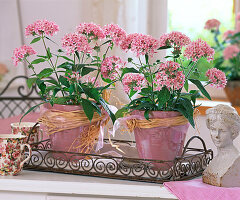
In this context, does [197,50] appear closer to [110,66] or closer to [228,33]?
[110,66]

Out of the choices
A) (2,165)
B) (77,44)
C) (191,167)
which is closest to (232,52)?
(191,167)

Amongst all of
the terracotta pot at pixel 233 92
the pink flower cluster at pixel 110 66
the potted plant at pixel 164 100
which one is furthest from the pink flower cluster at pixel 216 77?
the terracotta pot at pixel 233 92

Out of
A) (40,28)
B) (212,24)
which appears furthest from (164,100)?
(212,24)

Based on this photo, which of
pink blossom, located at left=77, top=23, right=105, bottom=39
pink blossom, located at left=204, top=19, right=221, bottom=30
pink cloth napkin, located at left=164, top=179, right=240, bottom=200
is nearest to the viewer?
pink cloth napkin, located at left=164, top=179, right=240, bottom=200

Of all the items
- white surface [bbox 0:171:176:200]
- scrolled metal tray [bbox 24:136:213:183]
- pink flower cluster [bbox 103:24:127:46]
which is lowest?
white surface [bbox 0:171:176:200]

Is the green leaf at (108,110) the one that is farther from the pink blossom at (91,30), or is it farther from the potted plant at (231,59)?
the potted plant at (231,59)

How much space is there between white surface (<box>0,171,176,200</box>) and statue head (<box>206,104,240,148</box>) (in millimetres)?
173

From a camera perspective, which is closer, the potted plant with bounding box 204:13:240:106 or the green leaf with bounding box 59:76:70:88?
the green leaf with bounding box 59:76:70:88

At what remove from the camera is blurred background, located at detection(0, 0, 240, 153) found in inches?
65.2

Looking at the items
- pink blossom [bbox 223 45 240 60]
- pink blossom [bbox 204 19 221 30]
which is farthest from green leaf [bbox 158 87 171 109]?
pink blossom [bbox 204 19 221 30]

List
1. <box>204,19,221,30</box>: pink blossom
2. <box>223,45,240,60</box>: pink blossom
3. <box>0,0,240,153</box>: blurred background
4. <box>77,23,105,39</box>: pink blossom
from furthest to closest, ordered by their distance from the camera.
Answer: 1. <box>204,19,221,30</box>: pink blossom
2. <box>223,45,240,60</box>: pink blossom
3. <box>0,0,240,153</box>: blurred background
4. <box>77,23,105,39</box>: pink blossom

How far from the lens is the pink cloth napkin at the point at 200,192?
0.88m

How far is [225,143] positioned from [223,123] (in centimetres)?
5

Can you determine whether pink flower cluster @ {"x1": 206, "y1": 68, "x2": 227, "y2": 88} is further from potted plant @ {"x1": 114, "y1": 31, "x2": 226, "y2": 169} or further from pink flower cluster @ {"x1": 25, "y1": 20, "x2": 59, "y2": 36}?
pink flower cluster @ {"x1": 25, "y1": 20, "x2": 59, "y2": 36}
